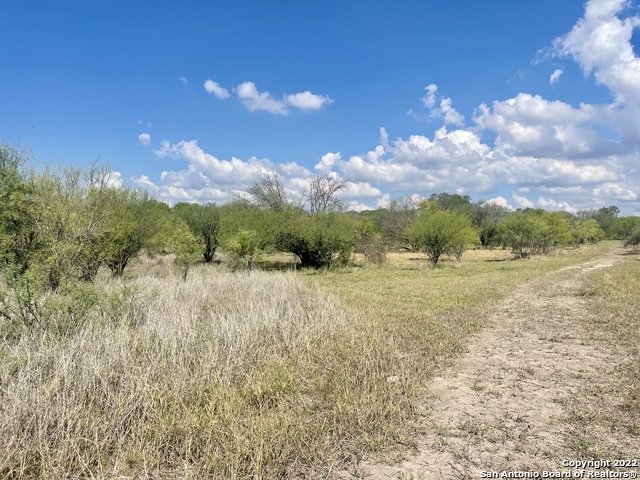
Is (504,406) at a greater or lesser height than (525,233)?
lesser

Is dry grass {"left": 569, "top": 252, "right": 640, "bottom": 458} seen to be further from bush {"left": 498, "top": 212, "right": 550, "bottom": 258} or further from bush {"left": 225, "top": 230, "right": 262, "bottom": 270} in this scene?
bush {"left": 498, "top": 212, "right": 550, "bottom": 258}

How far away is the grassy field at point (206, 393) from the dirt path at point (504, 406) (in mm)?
319

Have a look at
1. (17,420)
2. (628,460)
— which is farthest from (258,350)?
(628,460)

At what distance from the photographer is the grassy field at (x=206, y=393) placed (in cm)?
298

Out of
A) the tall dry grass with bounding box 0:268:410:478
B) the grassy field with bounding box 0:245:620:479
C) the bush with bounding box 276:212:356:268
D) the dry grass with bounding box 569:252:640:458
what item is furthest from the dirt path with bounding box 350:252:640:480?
the bush with bounding box 276:212:356:268

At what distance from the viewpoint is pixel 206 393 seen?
4035mm

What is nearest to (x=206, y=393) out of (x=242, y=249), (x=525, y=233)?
(x=242, y=249)

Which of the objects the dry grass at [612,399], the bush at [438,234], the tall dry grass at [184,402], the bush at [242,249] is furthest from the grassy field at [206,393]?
the bush at [438,234]

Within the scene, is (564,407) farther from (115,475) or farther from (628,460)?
(115,475)

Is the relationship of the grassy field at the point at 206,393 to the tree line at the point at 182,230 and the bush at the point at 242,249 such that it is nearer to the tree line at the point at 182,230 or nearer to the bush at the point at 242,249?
the tree line at the point at 182,230

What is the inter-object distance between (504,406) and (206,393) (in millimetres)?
3525

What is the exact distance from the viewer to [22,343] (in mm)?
4688

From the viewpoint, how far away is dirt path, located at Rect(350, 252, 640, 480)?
9.68 ft

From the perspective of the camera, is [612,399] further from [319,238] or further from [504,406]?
[319,238]
